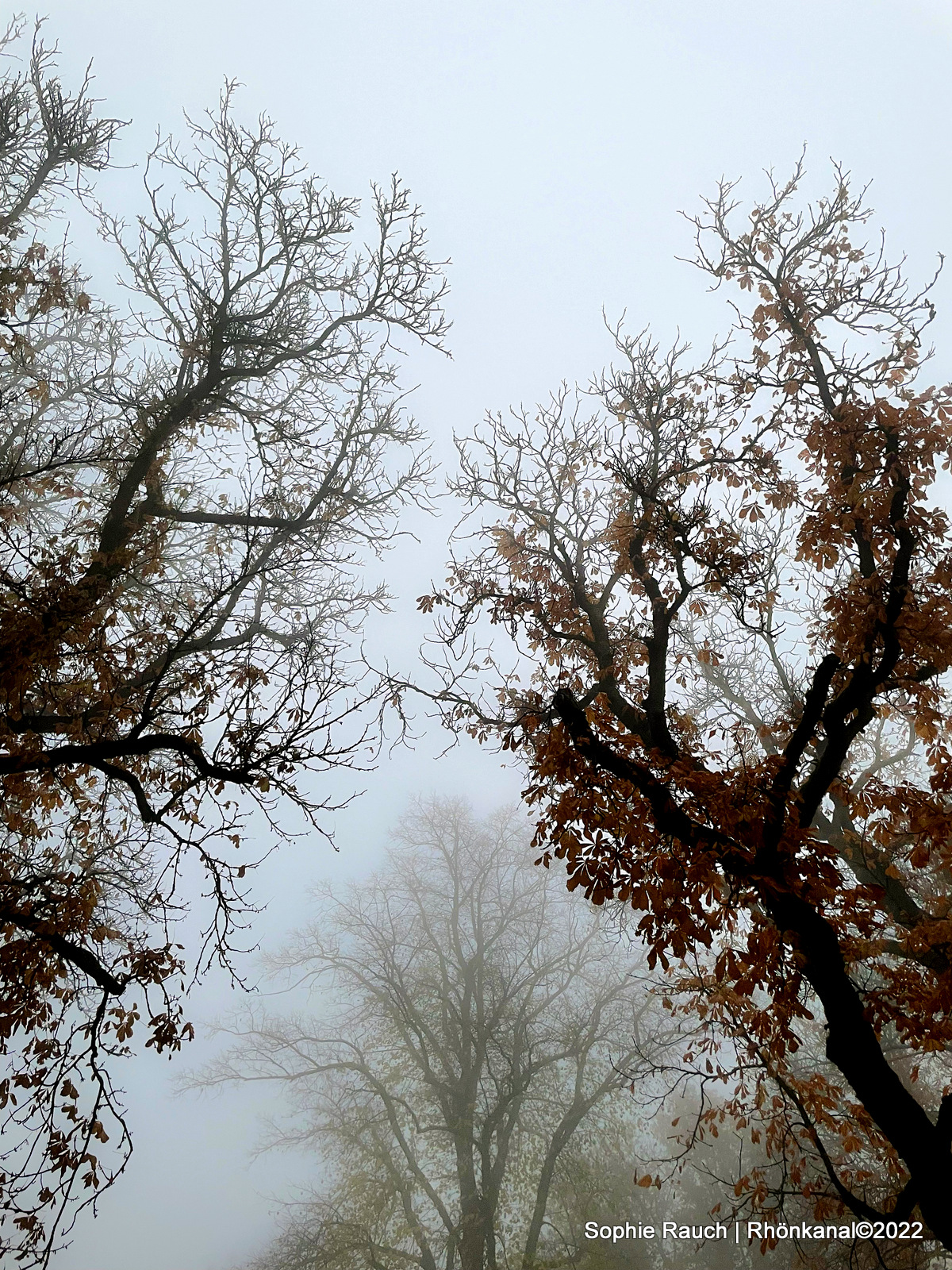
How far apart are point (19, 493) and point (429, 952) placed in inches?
606

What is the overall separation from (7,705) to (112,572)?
234 cm

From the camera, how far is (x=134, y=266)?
32.4ft

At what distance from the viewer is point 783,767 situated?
4484 mm

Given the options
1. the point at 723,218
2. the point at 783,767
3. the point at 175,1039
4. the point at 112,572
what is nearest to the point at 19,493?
the point at 112,572

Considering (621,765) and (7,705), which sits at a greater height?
(7,705)

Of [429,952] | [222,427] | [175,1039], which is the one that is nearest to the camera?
[175,1039]

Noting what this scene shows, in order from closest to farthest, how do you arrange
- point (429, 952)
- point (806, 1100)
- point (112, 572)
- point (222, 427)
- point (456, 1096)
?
1. point (806, 1100)
2. point (112, 572)
3. point (222, 427)
4. point (456, 1096)
5. point (429, 952)

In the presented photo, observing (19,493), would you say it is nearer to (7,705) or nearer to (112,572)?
(112,572)

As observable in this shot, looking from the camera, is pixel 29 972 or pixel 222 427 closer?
pixel 29 972

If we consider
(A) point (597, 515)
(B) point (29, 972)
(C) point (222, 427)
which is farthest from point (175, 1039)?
(C) point (222, 427)

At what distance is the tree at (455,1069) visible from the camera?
14.7m

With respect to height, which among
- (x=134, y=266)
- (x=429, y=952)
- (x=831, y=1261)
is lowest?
(x=831, y=1261)

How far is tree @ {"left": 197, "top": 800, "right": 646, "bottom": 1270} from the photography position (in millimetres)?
14664

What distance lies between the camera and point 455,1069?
17.1 metres
